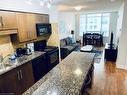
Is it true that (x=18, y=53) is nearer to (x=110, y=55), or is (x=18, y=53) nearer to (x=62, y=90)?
(x=62, y=90)

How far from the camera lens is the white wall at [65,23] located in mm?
7483

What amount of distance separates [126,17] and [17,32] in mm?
3639

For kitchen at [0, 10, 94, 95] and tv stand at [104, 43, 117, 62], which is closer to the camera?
kitchen at [0, 10, 94, 95]

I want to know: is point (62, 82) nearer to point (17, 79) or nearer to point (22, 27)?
point (17, 79)

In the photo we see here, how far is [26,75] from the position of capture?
9.30 feet

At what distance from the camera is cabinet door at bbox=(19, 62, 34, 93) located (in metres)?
2.71

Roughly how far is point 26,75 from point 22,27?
1.32 m

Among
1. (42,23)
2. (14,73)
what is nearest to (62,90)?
(14,73)

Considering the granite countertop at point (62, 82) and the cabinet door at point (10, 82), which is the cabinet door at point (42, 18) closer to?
the cabinet door at point (10, 82)

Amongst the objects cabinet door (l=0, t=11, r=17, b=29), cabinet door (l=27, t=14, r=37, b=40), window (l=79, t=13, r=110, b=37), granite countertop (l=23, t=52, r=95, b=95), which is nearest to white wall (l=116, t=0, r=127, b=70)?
granite countertop (l=23, t=52, r=95, b=95)

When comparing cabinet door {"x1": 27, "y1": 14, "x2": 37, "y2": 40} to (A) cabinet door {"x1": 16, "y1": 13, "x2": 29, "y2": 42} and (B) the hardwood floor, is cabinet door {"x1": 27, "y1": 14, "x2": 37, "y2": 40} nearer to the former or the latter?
(A) cabinet door {"x1": 16, "y1": 13, "x2": 29, "y2": 42}

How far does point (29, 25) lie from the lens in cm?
337

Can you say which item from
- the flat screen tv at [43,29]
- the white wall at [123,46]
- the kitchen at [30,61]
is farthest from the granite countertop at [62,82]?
the white wall at [123,46]

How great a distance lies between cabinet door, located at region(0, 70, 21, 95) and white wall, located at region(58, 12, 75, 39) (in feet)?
16.7
